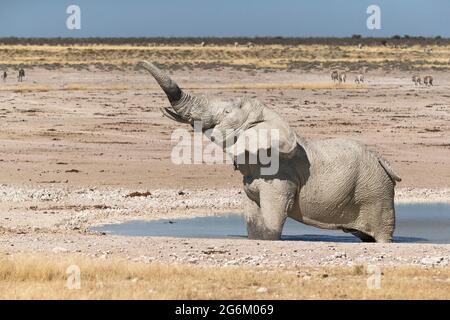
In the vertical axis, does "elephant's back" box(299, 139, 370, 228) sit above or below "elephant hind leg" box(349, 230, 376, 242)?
above

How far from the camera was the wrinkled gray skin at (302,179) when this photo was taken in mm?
14586

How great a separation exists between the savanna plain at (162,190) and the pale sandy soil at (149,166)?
34mm

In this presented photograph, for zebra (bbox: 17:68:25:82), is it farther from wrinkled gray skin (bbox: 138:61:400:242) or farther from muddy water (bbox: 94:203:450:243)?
wrinkled gray skin (bbox: 138:61:400:242)

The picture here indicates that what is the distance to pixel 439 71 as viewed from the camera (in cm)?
5941

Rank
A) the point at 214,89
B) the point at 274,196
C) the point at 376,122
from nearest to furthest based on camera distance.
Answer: the point at 274,196
the point at 376,122
the point at 214,89

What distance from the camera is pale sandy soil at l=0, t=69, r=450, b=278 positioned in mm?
13352

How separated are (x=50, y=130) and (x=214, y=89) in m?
15.6

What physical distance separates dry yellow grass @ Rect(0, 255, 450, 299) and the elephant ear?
8.07 ft

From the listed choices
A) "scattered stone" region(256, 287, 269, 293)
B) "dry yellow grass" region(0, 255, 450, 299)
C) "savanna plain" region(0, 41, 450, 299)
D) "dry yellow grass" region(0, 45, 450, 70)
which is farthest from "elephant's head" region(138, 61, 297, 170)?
"dry yellow grass" region(0, 45, 450, 70)

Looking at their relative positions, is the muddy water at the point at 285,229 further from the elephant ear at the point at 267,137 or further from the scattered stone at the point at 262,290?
the scattered stone at the point at 262,290

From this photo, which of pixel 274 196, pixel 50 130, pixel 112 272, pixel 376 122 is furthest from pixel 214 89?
pixel 112 272

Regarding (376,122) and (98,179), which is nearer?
(98,179)

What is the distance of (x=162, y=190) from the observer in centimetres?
2033
